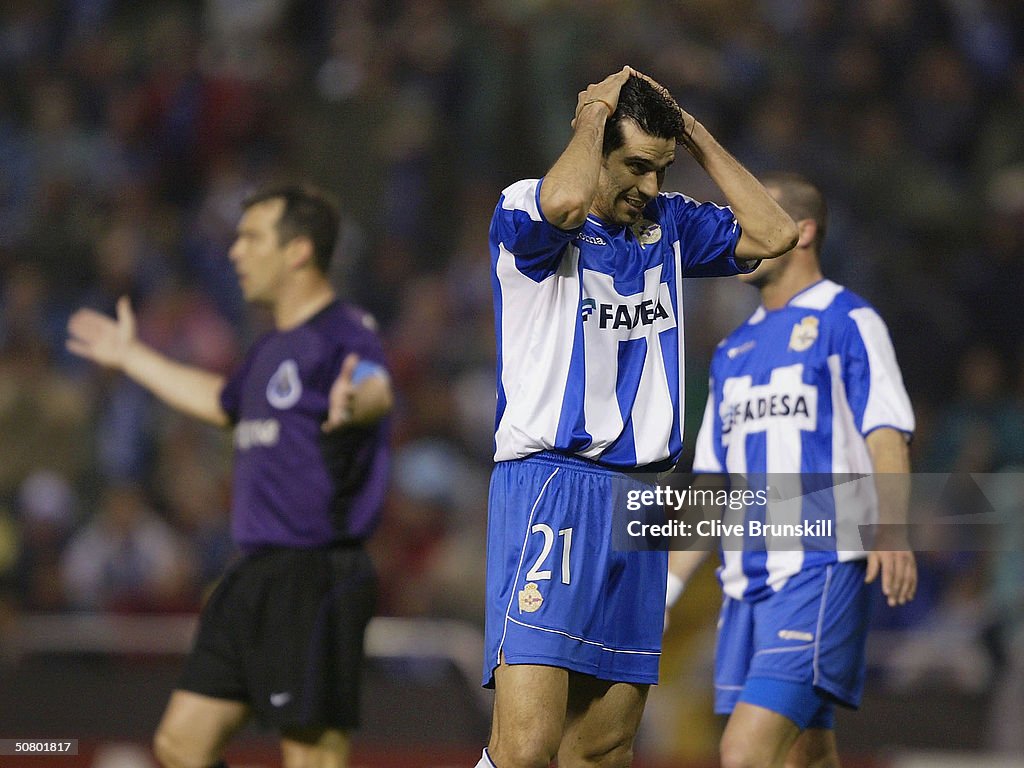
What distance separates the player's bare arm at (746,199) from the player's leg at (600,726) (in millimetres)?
1412

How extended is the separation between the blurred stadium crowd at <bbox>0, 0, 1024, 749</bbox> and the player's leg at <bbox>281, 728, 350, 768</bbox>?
378cm

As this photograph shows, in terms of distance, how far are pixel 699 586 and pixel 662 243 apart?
4.46 metres

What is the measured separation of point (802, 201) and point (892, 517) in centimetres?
125

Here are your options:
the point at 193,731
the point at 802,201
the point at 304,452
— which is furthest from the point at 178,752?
the point at 802,201

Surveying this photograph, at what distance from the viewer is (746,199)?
14.4ft

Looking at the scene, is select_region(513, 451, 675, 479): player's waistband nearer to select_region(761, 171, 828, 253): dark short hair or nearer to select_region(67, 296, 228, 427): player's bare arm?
select_region(761, 171, 828, 253): dark short hair

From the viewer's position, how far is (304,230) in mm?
6113

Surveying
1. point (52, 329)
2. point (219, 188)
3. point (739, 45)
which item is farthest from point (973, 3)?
point (52, 329)

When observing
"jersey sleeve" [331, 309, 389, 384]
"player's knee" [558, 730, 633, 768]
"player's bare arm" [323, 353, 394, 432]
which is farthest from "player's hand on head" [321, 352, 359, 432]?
"player's knee" [558, 730, 633, 768]

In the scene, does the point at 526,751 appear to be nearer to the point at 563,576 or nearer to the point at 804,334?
the point at 563,576

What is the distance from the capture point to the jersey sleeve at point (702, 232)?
4438 mm

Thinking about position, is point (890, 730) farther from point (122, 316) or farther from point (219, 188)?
point (219, 188)

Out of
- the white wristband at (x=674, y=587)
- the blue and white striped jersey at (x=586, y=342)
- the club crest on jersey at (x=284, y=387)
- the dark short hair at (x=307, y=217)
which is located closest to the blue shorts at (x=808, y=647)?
→ the white wristband at (x=674, y=587)

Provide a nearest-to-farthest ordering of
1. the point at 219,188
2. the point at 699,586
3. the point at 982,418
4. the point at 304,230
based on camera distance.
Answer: the point at 304,230 → the point at 699,586 → the point at 982,418 → the point at 219,188
